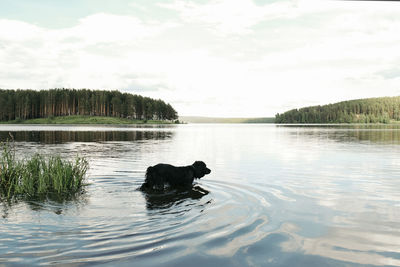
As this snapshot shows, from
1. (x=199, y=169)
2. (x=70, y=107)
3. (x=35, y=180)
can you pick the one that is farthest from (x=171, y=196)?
(x=70, y=107)

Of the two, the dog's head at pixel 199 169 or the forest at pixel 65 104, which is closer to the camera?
the dog's head at pixel 199 169

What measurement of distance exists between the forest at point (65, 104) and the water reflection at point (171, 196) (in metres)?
174

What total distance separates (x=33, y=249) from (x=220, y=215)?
4911 mm

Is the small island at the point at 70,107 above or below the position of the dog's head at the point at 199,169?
above

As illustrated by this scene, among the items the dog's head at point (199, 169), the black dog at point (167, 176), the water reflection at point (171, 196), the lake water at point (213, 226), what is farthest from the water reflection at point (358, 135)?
the water reflection at point (171, 196)

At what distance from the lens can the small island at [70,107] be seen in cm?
16582

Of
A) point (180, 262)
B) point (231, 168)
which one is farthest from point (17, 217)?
point (231, 168)

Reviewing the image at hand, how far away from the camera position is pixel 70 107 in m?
179

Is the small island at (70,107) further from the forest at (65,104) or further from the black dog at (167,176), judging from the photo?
the black dog at (167,176)

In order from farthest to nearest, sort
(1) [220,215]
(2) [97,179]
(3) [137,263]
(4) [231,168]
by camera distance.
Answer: (4) [231,168] < (2) [97,179] < (1) [220,215] < (3) [137,263]

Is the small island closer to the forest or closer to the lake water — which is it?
the forest

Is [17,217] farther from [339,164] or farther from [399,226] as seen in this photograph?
[339,164]

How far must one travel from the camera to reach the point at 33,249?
6.46 meters

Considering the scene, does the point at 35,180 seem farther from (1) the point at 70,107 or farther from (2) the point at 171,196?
(1) the point at 70,107
